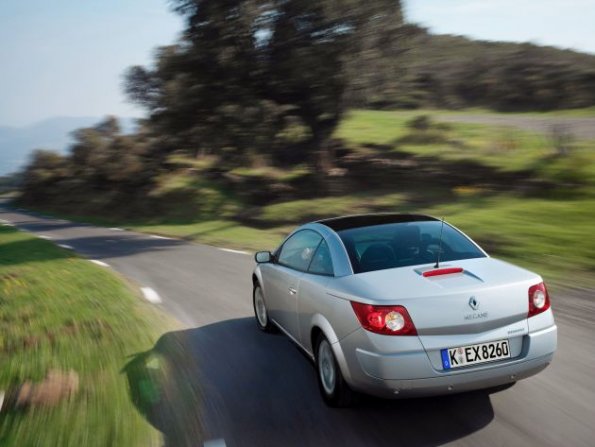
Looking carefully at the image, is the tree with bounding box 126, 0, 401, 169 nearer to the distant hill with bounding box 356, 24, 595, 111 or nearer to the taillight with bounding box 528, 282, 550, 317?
the distant hill with bounding box 356, 24, 595, 111

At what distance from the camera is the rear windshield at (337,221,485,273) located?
185 inches

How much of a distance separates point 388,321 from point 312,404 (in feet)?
3.55

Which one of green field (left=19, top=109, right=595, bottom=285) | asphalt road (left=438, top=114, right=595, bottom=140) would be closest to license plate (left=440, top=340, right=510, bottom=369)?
green field (left=19, top=109, right=595, bottom=285)

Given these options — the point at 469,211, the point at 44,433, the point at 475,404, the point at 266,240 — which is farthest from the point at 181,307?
the point at 469,211

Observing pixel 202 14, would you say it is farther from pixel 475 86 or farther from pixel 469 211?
pixel 475 86

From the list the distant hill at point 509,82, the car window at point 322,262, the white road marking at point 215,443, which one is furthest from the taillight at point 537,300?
the distant hill at point 509,82

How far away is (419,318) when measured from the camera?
13.0ft

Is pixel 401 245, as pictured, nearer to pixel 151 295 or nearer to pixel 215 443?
pixel 215 443

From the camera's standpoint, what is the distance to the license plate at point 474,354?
393 cm

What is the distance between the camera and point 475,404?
4.40m

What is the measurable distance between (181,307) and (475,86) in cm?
4542

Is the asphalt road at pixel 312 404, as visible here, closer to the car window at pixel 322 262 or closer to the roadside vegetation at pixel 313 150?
the car window at pixel 322 262

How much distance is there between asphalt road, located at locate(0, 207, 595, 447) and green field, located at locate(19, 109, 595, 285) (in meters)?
4.10

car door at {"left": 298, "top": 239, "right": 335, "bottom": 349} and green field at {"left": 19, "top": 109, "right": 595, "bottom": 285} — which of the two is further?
green field at {"left": 19, "top": 109, "right": 595, "bottom": 285}
